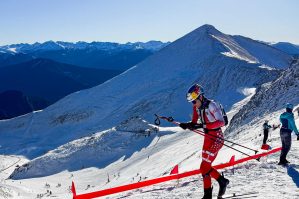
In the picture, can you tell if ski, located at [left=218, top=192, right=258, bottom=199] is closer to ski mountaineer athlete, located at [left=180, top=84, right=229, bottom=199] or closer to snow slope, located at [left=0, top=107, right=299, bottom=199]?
snow slope, located at [left=0, top=107, right=299, bottom=199]

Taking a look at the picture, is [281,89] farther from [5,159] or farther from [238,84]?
[5,159]

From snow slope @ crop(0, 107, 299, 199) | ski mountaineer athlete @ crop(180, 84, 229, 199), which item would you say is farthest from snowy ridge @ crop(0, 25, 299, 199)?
ski mountaineer athlete @ crop(180, 84, 229, 199)

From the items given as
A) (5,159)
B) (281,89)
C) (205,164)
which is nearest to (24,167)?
(5,159)

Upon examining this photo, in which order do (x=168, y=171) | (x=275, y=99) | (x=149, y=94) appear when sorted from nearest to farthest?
(x=168, y=171), (x=275, y=99), (x=149, y=94)

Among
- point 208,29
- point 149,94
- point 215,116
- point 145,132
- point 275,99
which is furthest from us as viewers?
point 208,29

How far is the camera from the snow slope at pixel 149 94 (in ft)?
317

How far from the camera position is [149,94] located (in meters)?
110

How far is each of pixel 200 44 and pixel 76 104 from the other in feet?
146

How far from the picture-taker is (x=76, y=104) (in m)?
121

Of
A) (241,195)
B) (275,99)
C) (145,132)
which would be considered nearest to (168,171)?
(275,99)

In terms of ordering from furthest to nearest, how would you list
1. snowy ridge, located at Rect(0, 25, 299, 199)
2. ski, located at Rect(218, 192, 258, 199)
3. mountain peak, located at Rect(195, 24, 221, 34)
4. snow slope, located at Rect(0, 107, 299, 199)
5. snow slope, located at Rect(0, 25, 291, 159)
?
mountain peak, located at Rect(195, 24, 221, 34)
snow slope, located at Rect(0, 25, 291, 159)
snowy ridge, located at Rect(0, 25, 299, 199)
snow slope, located at Rect(0, 107, 299, 199)
ski, located at Rect(218, 192, 258, 199)

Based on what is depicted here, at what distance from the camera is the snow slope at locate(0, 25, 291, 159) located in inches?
3807

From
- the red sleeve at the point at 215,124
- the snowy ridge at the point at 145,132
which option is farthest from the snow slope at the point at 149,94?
the red sleeve at the point at 215,124

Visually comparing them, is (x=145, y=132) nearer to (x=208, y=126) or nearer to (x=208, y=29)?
(x=208, y=126)
